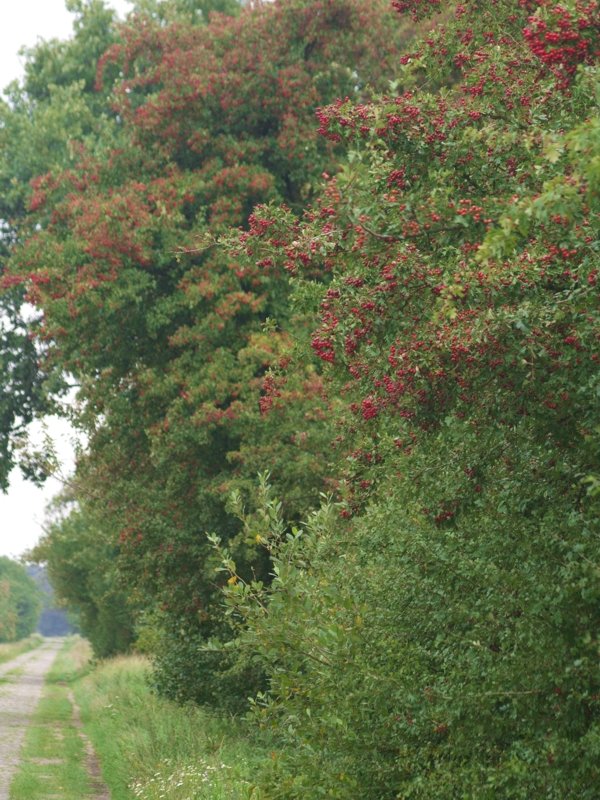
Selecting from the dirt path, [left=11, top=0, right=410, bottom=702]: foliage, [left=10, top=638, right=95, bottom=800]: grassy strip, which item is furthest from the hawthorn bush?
[left=11, top=0, right=410, bottom=702]: foliage

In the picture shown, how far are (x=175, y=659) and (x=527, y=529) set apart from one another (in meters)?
13.9

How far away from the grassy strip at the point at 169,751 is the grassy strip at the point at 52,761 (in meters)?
0.48

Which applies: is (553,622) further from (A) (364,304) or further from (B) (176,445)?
(B) (176,445)

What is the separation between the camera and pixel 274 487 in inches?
730

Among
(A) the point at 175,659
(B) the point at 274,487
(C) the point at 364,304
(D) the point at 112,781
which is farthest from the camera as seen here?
(A) the point at 175,659

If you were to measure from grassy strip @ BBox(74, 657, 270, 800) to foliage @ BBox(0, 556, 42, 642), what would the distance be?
102 m

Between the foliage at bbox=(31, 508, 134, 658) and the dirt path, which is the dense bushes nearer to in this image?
the dirt path

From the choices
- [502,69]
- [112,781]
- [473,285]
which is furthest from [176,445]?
[473,285]

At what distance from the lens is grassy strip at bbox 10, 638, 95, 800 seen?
54.2ft

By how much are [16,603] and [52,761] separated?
421 feet

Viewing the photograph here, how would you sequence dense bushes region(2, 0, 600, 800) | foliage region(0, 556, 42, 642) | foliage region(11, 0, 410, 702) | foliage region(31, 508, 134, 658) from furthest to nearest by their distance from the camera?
A: foliage region(0, 556, 42, 642) → foliage region(31, 508, 134, 658) → foliage region(11, 0, 410, 702) → dense bushes region(2, 0, 600, 800)

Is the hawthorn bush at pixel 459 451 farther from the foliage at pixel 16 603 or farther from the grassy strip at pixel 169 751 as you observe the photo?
the foliage at pixel 16 603

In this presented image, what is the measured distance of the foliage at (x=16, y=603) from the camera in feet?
408

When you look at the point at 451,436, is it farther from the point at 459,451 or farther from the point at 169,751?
the point at 169,751
